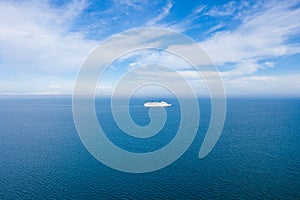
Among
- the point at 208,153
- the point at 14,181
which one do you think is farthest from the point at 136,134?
the point at 14,181

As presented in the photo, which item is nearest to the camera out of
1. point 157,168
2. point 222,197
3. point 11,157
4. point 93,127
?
point 222,197

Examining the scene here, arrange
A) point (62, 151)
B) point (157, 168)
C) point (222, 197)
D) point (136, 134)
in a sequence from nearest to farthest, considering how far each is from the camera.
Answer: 1. point (222, 197)
2. point (157, 168)
3. point (62, 151)
4. point (136, 134)

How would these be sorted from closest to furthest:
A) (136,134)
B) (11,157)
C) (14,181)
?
1. (14,181)
2. (11,157)
3. (136,134)

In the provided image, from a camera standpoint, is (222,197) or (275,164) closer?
(222,197)

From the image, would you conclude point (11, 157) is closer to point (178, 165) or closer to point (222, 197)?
point (178, 165)

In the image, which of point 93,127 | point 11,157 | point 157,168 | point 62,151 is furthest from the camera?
point 93,127

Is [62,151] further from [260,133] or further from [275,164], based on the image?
[260,133]

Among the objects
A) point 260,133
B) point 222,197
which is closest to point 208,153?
point 222,197

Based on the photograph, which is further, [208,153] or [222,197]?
[208,153]
